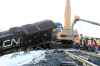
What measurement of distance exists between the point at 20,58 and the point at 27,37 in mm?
97

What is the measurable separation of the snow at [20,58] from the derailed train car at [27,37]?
3cm

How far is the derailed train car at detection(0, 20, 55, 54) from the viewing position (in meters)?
0.94

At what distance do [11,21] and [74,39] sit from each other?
282mm

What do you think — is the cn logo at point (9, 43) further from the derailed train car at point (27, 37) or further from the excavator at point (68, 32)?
the excavator at point (68, 32)

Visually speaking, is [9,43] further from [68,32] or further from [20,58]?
[68,32]

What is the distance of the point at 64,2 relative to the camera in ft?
3.57

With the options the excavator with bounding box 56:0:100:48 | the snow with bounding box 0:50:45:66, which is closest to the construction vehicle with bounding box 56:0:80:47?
the excavator with bounding box 56:0:100:48

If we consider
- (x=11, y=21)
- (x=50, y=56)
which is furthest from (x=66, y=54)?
(x=11, y=21)

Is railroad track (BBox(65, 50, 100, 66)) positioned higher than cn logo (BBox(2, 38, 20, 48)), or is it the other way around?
cn logo (BBox(2, 38, 20, 48))

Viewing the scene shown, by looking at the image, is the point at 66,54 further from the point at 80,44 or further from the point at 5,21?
the point at 5,21

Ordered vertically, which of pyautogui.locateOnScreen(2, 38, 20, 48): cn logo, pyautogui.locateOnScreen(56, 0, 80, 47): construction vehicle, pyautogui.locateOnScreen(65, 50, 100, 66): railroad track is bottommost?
pyautogui.locateOnScreen(65, 50, 100, 66): railroad track

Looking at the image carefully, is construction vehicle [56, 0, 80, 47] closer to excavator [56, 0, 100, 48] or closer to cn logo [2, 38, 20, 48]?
excavator [56, 0, 100, 48]

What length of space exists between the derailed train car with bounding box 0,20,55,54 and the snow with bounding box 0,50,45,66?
0.10 feet

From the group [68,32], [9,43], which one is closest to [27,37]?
[9,43]
